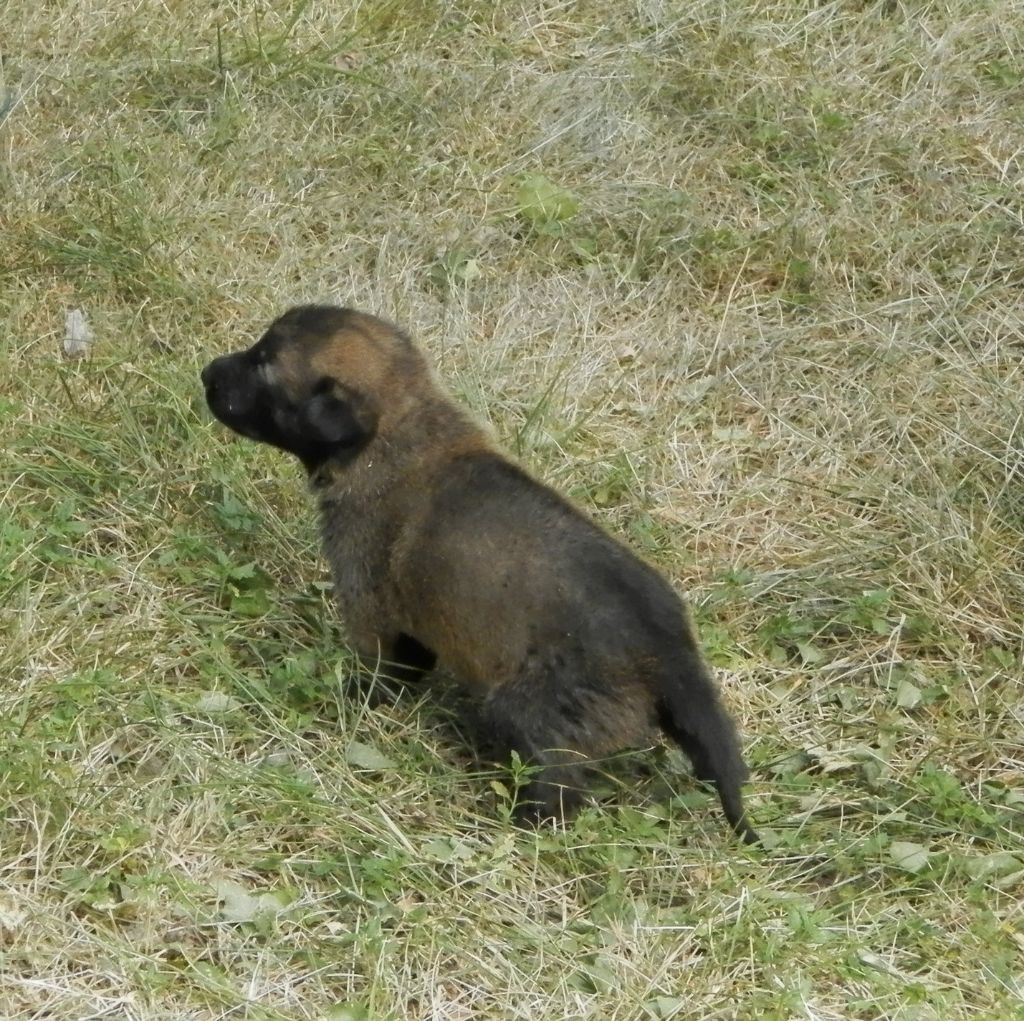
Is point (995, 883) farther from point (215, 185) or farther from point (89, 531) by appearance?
point (215, 185)

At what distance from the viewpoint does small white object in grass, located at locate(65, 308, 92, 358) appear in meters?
6.21

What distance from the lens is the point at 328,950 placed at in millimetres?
3912

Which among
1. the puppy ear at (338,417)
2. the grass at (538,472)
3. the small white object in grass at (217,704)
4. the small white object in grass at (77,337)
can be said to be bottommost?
the small white object in grass at (77,337)

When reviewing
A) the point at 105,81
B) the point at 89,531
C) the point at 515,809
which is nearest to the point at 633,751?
the point at 515,809

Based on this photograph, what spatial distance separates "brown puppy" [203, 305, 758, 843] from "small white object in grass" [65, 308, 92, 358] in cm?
129

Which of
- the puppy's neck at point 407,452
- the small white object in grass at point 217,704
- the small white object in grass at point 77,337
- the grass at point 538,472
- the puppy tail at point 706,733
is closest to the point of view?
the grass at point 538,472

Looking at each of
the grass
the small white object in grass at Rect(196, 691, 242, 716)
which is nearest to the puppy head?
the grass

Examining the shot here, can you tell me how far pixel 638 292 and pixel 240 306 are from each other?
1622mm

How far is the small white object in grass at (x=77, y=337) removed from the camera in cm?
621

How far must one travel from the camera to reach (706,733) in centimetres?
421

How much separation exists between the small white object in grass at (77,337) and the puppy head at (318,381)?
1.37 metres

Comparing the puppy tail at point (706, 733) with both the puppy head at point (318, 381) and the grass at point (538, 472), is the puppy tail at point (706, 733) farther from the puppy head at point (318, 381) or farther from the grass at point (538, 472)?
the puppy head at point (318, 381)

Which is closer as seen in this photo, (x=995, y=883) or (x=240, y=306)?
(x=995, y=883)

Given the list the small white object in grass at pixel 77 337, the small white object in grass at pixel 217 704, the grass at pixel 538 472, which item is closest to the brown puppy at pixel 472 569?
the grass at pixel 538 472
